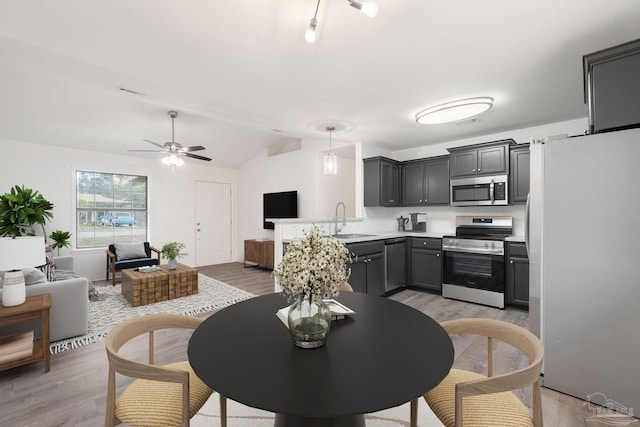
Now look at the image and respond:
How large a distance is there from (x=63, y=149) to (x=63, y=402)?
5080mm

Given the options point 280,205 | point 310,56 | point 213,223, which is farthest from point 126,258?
point 310,56

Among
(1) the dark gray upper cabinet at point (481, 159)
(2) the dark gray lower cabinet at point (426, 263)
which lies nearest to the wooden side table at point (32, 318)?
(2) the dark gray lower cabinet at point (426, 263)

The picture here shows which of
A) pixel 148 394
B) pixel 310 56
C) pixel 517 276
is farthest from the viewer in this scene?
pixel 517 276

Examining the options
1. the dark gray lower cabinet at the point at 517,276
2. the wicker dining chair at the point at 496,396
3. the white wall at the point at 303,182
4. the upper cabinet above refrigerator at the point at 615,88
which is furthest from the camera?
the white wall at the point at 303,182

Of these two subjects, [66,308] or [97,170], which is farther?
[97,170]

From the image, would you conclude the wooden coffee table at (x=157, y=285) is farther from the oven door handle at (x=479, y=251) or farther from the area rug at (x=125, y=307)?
the oven door handle at (x=479, y=251)

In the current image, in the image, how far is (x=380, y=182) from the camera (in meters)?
4.73

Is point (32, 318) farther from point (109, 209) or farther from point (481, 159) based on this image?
point (481, 159)

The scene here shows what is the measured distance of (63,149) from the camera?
5238 mm

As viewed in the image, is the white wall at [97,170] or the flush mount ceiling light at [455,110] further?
the white wall at [97,170]

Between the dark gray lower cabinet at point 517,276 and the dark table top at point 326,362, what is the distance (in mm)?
2952

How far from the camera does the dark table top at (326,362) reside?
31.5 inches

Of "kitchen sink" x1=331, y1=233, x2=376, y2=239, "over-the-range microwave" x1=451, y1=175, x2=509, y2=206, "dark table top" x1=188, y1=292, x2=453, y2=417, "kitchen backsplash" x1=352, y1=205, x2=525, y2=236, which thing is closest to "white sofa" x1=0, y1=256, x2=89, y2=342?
"dark table top" x1=188, y1=292, x2=453, y2=417

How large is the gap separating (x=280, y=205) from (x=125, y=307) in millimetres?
3351
